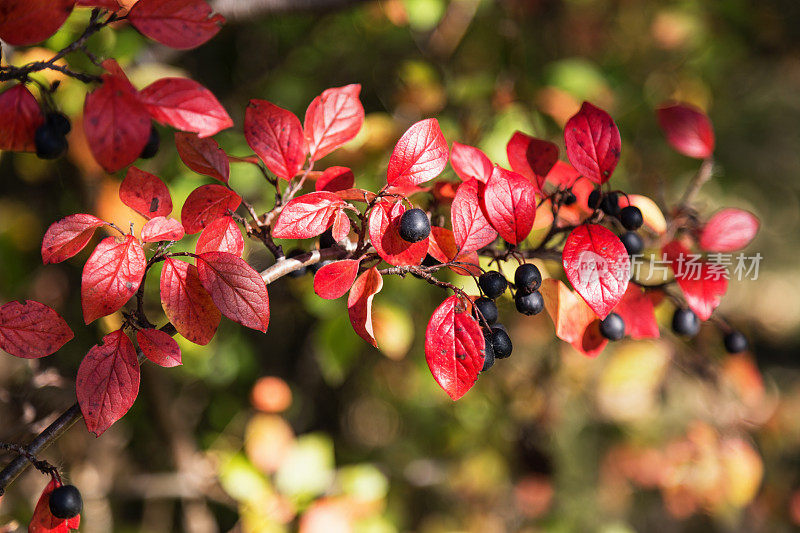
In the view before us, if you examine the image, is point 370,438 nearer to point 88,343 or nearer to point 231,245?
point 88,343

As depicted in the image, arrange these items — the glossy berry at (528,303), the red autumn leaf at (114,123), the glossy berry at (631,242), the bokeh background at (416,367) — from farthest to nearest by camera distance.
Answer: the bokeh background at (416,367) < the glossy berry at (631,242) < the glossy berry at (528,303) < the red autumn leaf at (114,123)

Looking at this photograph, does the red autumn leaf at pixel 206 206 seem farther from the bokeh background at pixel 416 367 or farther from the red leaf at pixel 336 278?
the bokeh background at pixel 416 367

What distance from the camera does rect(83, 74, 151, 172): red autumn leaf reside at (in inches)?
16.9

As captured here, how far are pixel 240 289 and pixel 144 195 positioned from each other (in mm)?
146

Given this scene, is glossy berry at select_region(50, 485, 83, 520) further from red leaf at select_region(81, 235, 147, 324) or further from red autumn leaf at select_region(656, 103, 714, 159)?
red autumn leaf at select_region(656, 103, 714, 159)

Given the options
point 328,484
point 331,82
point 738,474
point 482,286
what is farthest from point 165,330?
point 738,474

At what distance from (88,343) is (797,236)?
3.19 metres

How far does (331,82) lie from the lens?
146 cm

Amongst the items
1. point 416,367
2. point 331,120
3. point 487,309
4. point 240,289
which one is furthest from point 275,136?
point 416,367

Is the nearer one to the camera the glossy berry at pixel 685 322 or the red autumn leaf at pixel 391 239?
the red autumn leaf at pixel 391 239

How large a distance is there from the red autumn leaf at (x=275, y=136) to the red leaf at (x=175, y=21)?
81mm

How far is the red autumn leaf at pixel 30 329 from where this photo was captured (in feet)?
1.61

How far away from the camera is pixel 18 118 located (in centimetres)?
51

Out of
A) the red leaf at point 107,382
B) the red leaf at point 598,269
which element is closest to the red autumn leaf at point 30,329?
the red leaf at point 107,382
